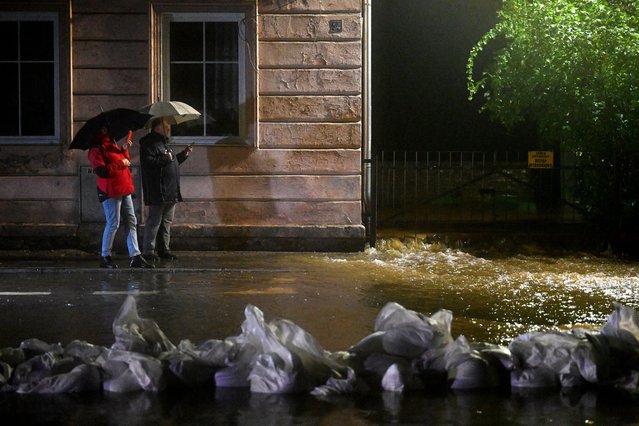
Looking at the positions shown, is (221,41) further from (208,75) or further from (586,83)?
(586,83)

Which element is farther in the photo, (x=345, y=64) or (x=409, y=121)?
(x=409, y=121)

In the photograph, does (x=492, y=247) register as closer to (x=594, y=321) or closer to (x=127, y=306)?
(x=594, y=321)

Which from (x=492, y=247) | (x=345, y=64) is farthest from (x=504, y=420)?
(x=492, y=247)

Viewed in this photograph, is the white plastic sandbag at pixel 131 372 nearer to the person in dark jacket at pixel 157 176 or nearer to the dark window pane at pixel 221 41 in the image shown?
the person in dark jacket at pixel 157 176

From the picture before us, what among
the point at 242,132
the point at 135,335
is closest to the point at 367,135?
the point at 242,132

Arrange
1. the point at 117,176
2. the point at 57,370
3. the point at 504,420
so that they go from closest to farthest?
the point at 504,420
the point at 57,370
the point at 117,176

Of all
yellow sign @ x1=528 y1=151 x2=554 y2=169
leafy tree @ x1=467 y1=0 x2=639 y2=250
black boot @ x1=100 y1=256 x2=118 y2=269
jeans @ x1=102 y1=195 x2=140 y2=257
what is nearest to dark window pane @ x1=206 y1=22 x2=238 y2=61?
jeans @ x1=102 y1=195 x2=140 y2=257

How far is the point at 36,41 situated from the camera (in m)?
14.7

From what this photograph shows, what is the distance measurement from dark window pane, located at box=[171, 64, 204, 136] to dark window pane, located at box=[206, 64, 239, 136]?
0.38 ft

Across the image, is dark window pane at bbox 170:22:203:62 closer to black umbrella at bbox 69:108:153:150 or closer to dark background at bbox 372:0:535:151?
black umbrella at bbox 69:108:153:150

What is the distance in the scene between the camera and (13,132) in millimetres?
14727

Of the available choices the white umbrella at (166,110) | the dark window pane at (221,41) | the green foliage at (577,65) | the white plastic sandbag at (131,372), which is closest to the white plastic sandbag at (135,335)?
the white plastic sandbag at (131,372)

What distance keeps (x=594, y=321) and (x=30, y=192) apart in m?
8.75

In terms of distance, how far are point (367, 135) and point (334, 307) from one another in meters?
5.73
